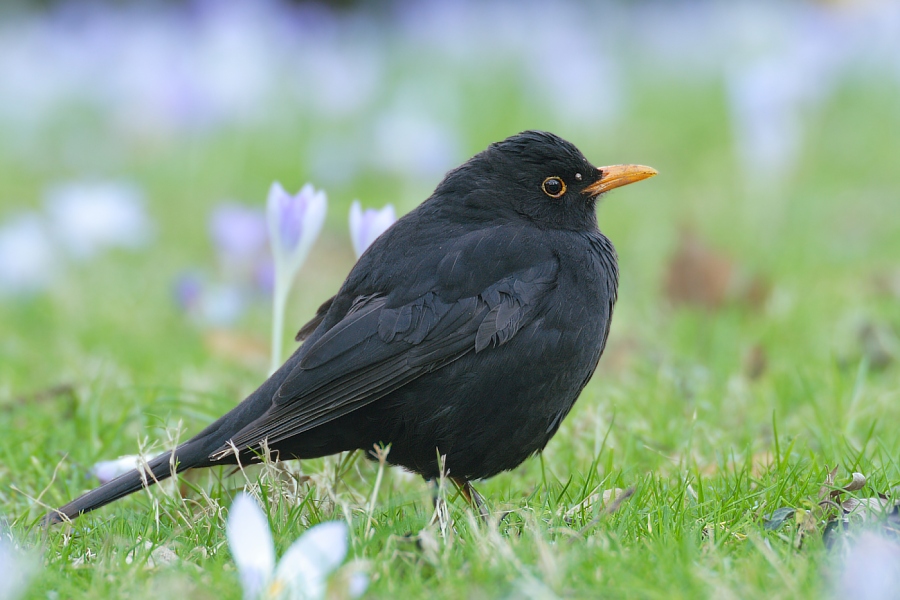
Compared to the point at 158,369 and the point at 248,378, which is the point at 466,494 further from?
the point at 158,369

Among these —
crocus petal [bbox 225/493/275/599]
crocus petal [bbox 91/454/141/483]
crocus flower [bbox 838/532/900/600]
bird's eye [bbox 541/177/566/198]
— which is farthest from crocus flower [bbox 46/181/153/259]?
crocus flower [bbox 838/532/900/600]

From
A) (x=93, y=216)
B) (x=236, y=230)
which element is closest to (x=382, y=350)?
(x=236, y=230)

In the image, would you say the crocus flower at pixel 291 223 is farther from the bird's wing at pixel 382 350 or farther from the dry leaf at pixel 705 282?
the dry leaf at pixel 705 282

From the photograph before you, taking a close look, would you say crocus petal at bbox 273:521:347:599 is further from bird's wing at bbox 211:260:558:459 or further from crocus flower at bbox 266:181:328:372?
crocus flower at bbox 266:181:328:372

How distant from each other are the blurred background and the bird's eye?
957mm

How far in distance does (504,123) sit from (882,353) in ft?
16.5

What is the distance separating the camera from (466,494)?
10.1 ft

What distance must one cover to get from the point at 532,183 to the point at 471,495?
95 centimetres

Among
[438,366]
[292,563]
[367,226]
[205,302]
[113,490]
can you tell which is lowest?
[205,302]

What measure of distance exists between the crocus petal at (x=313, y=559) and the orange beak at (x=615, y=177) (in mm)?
1611

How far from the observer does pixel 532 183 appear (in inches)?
132

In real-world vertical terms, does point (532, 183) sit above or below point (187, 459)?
above

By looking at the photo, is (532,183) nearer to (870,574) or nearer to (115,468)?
(115,468)

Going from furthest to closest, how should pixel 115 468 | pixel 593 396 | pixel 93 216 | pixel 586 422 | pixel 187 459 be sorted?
pixel 93 216, pixel 593 396, pixel 586 422, pixel 115 468, pixel 187 459
